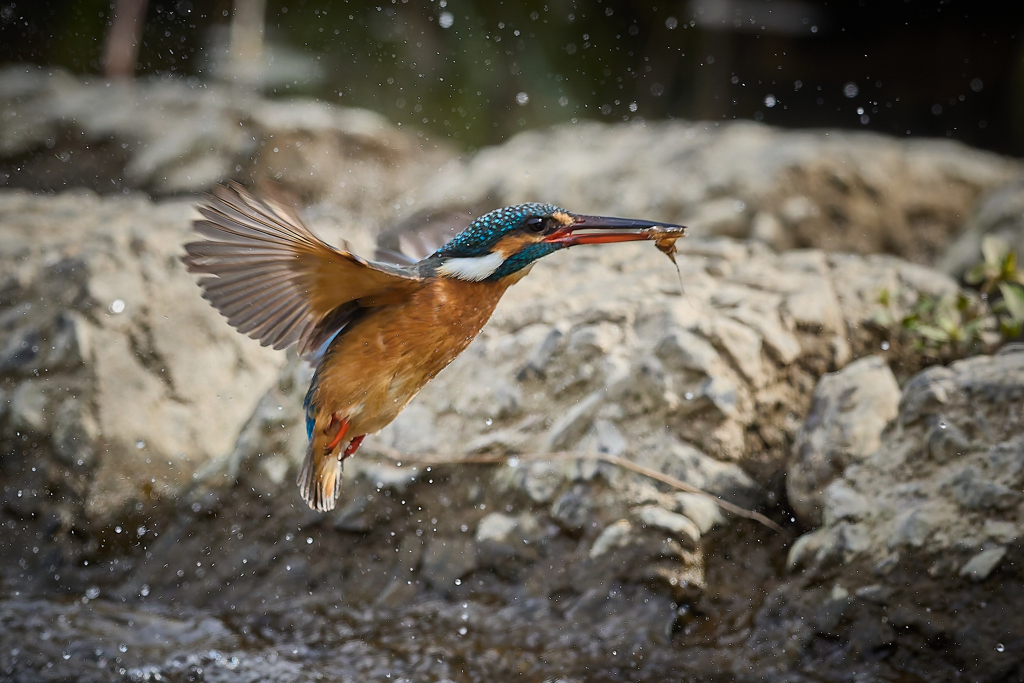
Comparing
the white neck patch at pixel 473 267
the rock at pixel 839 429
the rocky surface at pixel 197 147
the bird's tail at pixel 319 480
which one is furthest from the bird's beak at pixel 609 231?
the rocky surface at pixel 197 147

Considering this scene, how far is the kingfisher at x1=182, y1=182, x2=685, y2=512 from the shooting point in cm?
194

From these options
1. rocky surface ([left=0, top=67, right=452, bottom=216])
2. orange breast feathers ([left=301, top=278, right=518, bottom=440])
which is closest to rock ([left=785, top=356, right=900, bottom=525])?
orange breast feathers ([left=301, top=278, right=518, bottom=440])

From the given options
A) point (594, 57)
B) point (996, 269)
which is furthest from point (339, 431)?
point (594, 57)

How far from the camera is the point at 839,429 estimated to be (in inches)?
105

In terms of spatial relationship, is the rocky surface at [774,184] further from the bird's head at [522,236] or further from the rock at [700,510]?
the bird's head at [522,236]

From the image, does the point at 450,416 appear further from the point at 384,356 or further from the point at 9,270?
the point at 9,270

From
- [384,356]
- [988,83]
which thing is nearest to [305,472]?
[384,356]

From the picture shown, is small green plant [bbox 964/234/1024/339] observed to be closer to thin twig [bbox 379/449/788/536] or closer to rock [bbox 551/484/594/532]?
thin twig [bbox 379/449/788/536]

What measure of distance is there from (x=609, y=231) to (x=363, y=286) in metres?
0.58

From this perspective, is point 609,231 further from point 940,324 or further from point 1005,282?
point 1005,282

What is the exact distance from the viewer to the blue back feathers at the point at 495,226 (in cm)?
205

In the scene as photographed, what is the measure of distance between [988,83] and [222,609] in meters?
6.65

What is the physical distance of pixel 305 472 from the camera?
2.45m

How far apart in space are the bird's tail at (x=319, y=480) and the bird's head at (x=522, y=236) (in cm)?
67
